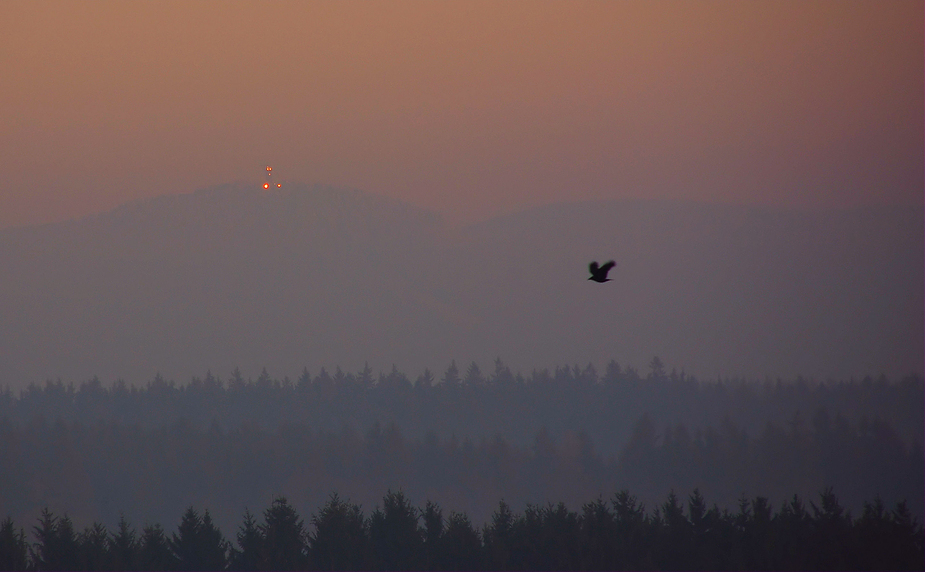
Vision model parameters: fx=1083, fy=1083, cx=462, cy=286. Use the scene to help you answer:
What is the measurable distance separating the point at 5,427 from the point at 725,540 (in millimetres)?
151867

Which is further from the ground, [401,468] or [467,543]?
[401,468]

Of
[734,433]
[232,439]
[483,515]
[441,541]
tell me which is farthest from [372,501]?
[441,541]

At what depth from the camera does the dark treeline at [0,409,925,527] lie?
156 metres

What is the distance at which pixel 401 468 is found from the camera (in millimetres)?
166375

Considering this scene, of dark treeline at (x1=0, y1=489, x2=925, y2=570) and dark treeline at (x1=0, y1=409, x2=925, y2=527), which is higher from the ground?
dark treeline at (x1=0, y1=409, x2=925, y2=527)

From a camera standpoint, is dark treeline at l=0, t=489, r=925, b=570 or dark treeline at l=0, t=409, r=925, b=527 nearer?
Answer: dark treeline at l=0, t=489, r=925, b=570

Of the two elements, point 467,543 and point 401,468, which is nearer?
point 467,543

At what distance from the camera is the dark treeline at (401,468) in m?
156

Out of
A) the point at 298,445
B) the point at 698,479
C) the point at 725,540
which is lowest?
the point at 725,540

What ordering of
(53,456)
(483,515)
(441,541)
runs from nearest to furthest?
1. (441,541)
2. (483,515)
3. (53,456)

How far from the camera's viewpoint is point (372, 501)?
517ft

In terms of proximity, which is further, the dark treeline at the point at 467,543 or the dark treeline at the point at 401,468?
the dark treeline at the point at 401,468

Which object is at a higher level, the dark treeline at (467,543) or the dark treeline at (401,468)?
the dark treeline at (401,468)

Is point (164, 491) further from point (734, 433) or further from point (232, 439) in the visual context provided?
point (734, 433)
